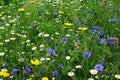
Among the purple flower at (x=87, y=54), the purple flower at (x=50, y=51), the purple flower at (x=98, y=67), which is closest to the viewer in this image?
the purple flower at (x=98, y=67)

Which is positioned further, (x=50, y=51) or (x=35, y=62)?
(x=50, y=51)

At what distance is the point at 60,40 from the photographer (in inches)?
133

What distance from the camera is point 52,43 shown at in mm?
3414

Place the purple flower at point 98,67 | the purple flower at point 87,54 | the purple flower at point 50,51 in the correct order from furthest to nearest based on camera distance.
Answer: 1. the purple flower at point 50,51
2. the purple flower at point 87,54
3. the purple flower at point 98,67

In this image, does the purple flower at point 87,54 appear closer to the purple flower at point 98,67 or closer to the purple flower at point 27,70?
the purple flower at point 98,67

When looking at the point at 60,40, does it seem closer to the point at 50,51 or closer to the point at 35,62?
the point at 50,51

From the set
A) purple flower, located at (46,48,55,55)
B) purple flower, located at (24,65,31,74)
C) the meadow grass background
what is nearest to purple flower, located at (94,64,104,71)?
the meadow grass background

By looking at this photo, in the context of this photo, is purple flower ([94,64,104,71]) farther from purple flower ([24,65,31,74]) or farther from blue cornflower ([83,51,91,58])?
purple flower ([24,65,31,74])

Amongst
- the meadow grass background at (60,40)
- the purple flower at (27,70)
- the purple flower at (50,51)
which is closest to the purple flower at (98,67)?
the meadow grass background at (60,40)

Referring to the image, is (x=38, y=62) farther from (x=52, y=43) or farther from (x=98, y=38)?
(x=98, y=38)

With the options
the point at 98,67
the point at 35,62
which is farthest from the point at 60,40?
the point at 98,67

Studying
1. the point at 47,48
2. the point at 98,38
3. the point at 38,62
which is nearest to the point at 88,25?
the point at 98,38

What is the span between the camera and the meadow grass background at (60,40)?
2.93 metres

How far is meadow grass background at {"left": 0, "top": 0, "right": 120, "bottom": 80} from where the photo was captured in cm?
293
